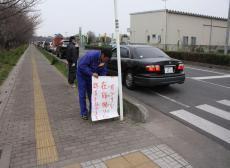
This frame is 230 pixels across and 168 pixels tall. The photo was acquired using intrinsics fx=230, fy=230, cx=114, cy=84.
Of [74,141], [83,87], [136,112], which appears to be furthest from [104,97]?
[74,141]

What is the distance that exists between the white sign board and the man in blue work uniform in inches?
8.3

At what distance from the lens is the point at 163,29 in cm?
2986

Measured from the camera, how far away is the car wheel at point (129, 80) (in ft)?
26.2

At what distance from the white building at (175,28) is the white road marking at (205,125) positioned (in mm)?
23239

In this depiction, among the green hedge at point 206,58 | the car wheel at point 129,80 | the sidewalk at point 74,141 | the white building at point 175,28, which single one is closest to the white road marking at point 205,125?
the sidewalk at point 74,141

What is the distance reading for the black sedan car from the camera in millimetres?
7227

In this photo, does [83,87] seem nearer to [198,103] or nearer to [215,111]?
[215,111]

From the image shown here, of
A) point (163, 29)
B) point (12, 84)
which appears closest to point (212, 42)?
point (163, 29)

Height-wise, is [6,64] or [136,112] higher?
[6,64]

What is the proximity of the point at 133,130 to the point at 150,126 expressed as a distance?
0.46m

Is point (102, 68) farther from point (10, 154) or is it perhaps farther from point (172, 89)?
point (172, 89)

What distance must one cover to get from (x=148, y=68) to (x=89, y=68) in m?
3.02

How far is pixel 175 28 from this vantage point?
3064 centimetres

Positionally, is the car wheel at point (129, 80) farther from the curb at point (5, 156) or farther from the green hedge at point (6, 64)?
the green hedge at point (6, 64)
